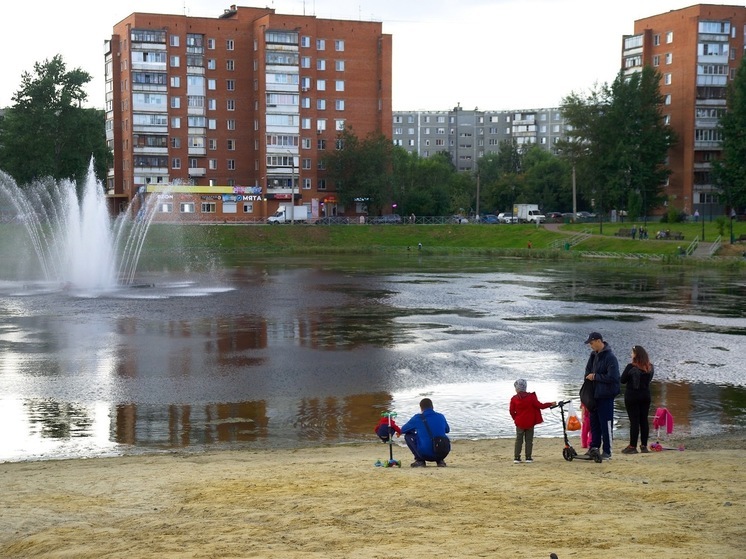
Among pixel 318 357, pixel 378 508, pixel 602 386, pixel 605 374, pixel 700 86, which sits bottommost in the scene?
pixel 318 357

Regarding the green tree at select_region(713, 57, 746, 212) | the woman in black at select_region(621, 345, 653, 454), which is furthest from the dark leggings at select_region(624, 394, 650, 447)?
the green tree at select_region(713, 57, 746, 212)

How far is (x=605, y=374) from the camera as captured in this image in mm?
15914

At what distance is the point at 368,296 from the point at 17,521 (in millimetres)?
41382

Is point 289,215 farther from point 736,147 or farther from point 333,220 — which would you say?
point 736,147

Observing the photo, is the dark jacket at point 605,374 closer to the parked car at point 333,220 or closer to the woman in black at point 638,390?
the woman in black at point 638,390

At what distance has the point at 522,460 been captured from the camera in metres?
16.8

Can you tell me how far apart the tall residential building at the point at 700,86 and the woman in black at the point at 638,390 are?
109 m

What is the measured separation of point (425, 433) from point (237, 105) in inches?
4959

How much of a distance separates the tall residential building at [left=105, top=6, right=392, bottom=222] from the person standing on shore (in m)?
118

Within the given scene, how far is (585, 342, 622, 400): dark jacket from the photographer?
15883 mm

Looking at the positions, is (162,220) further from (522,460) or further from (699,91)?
(522,460)

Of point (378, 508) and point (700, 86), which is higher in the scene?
point (700, 86)

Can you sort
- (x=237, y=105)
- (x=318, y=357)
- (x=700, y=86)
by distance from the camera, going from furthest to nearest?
(x=237, y=105), (x=700, y=86), (x=318, y=357)

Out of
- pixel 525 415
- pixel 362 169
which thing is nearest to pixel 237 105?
pixel 362 169
